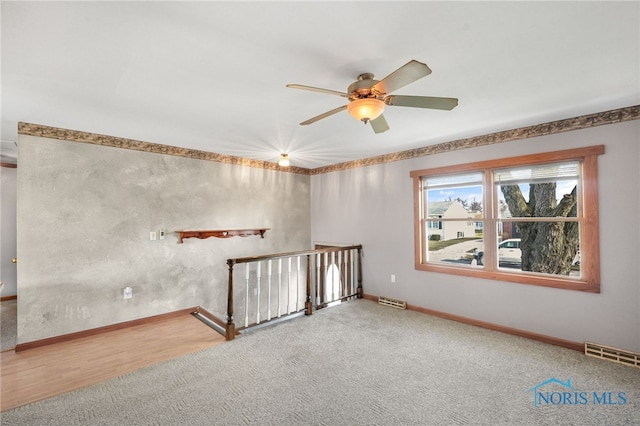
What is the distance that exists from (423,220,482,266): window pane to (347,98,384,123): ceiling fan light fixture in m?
2.85

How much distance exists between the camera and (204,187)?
4699 mm

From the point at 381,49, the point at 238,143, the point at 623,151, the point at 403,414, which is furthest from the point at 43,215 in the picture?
Result: the point at 623,151

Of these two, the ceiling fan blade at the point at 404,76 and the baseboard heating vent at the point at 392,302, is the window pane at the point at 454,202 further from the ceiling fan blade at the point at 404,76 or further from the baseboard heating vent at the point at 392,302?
the ceiling fan blade at the point at 404,76

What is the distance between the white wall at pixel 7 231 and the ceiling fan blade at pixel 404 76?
285 inches

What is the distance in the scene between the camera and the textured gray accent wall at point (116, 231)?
130 inches

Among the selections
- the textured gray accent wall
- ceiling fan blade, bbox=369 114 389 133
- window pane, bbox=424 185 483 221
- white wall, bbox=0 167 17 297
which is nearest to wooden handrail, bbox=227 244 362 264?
the textured gray accent wall

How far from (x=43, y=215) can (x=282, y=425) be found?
3.59m

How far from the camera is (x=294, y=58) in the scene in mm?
1958

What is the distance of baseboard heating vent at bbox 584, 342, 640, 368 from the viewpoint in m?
2.80

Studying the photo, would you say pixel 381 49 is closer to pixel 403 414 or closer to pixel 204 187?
pixel 403 414

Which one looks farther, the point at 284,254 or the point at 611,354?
the point at 284,254

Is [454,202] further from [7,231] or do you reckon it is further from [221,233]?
[7,231]

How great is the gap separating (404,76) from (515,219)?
294 centimetres

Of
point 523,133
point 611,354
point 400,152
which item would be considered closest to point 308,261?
point 400,152
